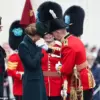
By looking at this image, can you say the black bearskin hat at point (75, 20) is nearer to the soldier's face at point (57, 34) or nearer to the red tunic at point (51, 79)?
the red tunic at point (51, 79)

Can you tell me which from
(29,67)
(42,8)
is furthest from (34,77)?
(42,8)

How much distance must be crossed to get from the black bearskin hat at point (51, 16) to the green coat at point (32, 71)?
33cm

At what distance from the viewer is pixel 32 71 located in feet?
24.9

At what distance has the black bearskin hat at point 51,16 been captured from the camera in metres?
7.69

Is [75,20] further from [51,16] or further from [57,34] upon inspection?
[57,34]

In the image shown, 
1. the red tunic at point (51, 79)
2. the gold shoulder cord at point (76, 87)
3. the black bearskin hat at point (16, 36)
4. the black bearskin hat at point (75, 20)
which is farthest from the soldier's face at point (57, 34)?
the black bearskin hat at point (16, 36)

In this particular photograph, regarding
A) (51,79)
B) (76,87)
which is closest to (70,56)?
(76,87)

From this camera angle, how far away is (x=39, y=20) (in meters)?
8.39

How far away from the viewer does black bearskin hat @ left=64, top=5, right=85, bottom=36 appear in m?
9.12

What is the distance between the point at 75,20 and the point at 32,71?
189cm

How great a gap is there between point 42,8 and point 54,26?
965 mm

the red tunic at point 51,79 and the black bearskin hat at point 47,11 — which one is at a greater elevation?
the black bearskin hat at point 47,11

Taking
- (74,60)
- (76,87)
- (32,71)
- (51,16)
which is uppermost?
(51,16)

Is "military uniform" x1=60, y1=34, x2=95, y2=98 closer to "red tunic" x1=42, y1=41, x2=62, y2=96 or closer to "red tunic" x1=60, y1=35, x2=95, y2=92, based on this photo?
"red tunic" x1=60, y1=35, x2=95, y2=92
